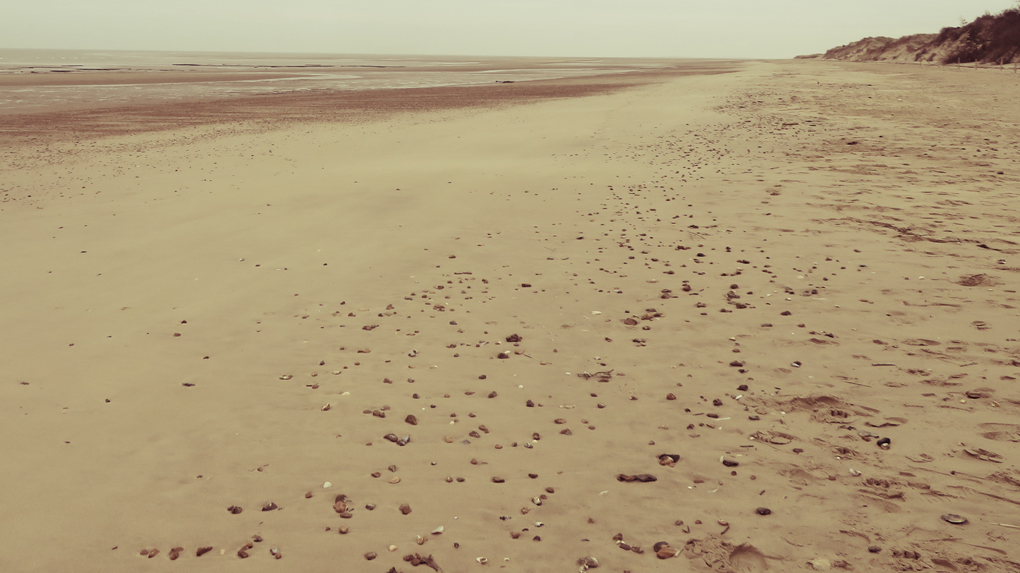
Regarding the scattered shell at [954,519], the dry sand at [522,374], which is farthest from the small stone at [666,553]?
the scattered shell at [954,519]

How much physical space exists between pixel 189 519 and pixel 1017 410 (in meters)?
5.53

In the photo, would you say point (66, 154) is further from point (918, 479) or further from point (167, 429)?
point (918, 479)

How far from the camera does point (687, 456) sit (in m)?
4.22

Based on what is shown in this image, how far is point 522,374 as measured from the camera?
543 centimetres

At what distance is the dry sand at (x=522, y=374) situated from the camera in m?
3.60

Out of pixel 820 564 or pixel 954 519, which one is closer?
pixel 820 564

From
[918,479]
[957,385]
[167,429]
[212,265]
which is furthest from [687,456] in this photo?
[212,265]

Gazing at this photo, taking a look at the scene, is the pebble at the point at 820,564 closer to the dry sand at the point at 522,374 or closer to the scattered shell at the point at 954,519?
the dry sand at the point at 522,374

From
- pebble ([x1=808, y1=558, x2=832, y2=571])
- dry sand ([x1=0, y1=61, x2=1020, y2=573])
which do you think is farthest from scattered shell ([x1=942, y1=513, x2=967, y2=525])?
pebble ([x1=808, y1=558, x2=832, y2=571])

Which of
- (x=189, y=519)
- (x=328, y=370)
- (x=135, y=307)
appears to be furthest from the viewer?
(x=135, y=307)

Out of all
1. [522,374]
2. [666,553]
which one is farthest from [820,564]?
[522,374]

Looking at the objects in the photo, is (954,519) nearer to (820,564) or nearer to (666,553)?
(820,564)

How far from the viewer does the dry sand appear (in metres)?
3.60

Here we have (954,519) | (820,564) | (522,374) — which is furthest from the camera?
(522,374)
